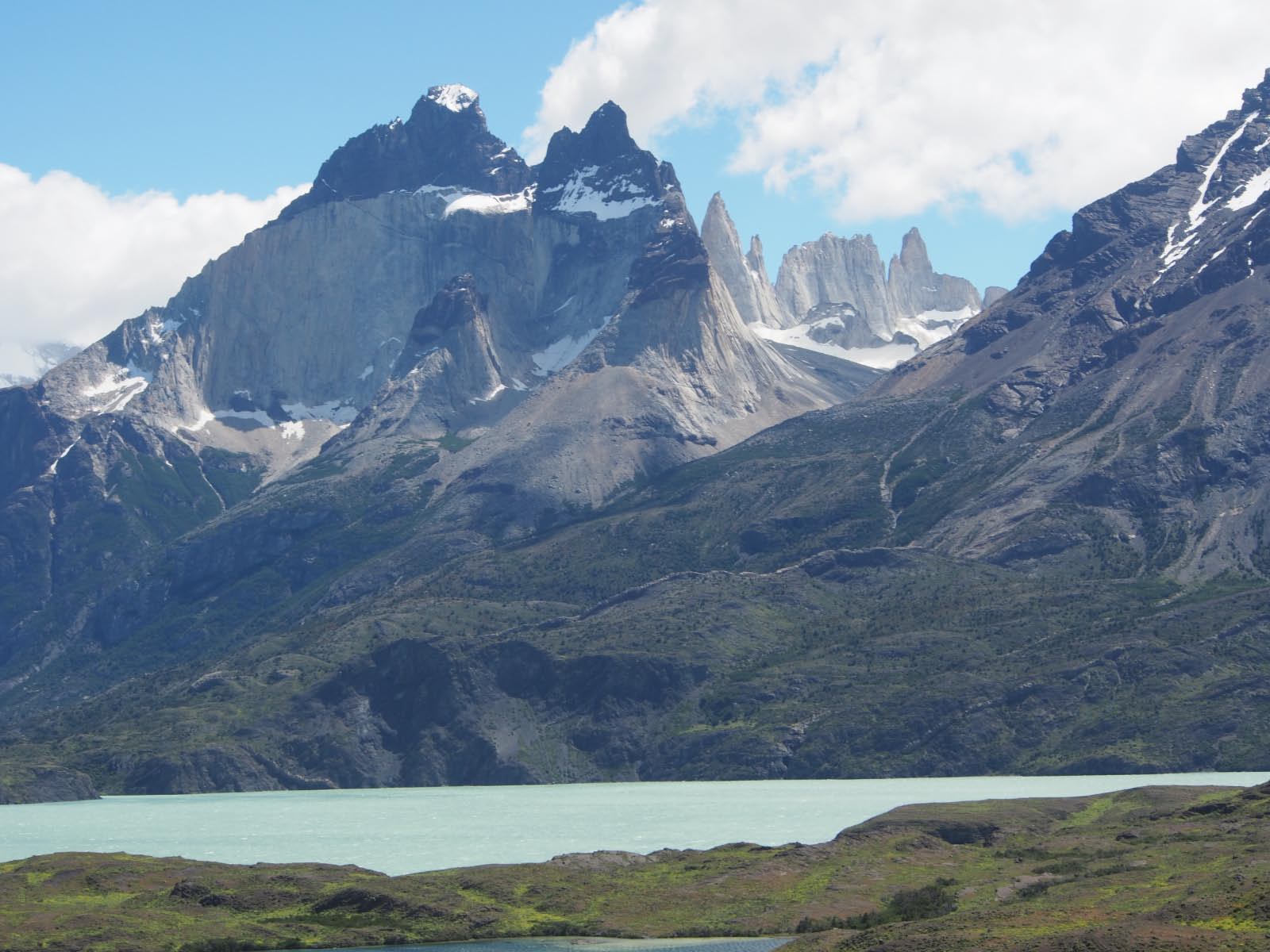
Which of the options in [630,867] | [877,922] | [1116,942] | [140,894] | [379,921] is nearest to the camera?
[1116,942]

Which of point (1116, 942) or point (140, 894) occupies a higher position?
point (140, 894)

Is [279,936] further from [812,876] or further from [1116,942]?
[1116,942]

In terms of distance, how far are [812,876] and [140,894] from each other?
59127 millimetres

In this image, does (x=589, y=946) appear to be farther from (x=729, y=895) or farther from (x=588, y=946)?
(x=729, y=895)

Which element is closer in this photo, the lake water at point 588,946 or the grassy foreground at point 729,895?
the grassy foreground at point 729,895

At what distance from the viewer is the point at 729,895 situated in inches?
6619

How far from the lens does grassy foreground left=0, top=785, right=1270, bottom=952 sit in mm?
134500

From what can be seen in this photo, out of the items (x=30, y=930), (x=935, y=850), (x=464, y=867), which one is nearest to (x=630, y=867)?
(x=464, y=867)

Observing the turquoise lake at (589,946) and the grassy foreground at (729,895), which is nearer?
the grassy foreground at (729,895)

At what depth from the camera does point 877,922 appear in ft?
493

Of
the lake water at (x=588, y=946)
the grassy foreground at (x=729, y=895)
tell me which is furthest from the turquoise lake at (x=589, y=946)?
the grassy foreground at (x=729, y=895)

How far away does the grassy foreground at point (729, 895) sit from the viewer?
13450 centimetres

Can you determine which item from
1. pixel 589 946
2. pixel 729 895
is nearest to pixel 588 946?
pixel 589 946

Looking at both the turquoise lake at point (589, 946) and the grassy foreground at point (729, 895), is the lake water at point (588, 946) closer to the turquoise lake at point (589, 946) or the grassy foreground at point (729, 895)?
the turquoise lake at point (589, 946)
